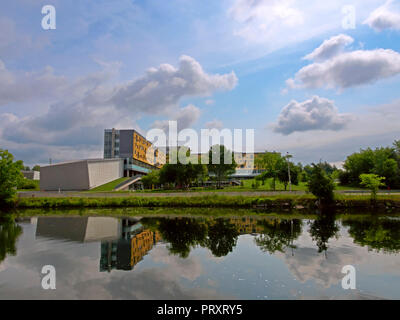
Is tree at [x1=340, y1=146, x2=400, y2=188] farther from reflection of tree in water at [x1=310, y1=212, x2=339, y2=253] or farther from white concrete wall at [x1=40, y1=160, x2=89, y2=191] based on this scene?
white concrete wall at [x1=40, y1=160, x2=89, y2=191]

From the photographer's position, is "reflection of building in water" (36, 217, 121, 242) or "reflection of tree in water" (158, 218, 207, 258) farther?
"reflection of building in water" (36, 217, 121, 242)

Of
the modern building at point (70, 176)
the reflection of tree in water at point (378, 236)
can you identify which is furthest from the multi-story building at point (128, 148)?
the reflection of tree in water at point (378, 236)

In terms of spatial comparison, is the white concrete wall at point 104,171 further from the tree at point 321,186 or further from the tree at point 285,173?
the tree at point 321,186

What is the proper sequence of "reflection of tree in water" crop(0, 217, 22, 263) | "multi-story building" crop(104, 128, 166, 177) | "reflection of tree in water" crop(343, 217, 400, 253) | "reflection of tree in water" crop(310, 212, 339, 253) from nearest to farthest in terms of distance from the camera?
"reflection of tree in water" crop(0, 217, 22, 263) < "reflection of tree in water" crop(343, 217, 400, 253) < "reflection of tree in water" crop(310, 212, 339, 253) < "multi-story building" crop(104, 128, 166, 177)

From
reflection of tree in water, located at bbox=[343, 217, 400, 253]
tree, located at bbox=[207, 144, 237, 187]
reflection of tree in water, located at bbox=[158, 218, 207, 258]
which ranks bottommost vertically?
reflection of tree in water, located at bbox=[158, 218, 207, 258]

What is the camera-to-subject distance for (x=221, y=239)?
51.9 ft

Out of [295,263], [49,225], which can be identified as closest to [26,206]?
[49,225]

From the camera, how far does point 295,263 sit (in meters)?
10.8

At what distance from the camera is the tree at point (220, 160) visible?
206ft

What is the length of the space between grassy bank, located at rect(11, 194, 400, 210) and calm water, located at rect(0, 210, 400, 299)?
1605 cm

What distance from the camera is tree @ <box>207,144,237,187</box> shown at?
206ft

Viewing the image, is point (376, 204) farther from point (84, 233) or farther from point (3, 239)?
point (3, 239)

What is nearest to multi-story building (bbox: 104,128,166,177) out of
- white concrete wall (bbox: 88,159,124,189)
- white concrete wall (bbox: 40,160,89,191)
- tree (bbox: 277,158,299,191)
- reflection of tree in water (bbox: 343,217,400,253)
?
white concrete wall (bbox: 88,159,124,189)

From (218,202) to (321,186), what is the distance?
44.9 feet
